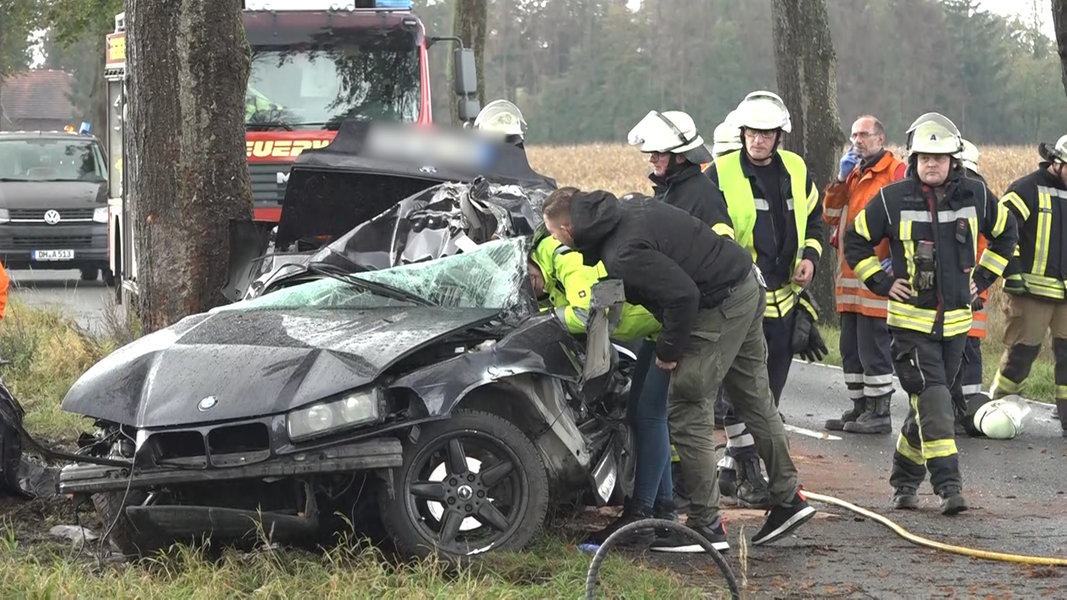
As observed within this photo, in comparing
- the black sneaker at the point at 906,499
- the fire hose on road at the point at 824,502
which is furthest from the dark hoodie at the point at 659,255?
the black sneaker at the point at 906,499

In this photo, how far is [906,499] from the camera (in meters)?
7.42

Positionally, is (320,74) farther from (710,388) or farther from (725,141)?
(710,388)

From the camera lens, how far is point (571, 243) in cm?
602

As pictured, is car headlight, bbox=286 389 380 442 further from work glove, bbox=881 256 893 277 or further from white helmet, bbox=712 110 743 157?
white helmet, bbox=712 110 743 157

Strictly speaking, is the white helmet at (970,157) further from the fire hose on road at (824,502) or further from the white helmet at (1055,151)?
the fire hose on road at (824,502)

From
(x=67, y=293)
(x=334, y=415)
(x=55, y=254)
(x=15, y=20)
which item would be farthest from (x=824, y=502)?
(x=15, y=20)

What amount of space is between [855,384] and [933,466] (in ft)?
9.58

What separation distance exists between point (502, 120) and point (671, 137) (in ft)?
10.3

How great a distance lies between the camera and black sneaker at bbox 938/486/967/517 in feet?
23.6

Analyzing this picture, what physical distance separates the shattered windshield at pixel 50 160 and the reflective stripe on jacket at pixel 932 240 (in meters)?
16.0

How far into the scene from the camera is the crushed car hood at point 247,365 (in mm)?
5410

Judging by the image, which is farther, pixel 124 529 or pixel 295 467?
pixel 124 529

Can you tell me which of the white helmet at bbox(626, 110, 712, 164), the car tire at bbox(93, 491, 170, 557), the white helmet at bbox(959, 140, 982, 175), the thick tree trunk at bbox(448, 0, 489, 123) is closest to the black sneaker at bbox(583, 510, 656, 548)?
the white helmet at bbox(626, 110, 712, 164)

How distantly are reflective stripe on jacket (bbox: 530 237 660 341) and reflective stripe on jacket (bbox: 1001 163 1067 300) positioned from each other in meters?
4.02
